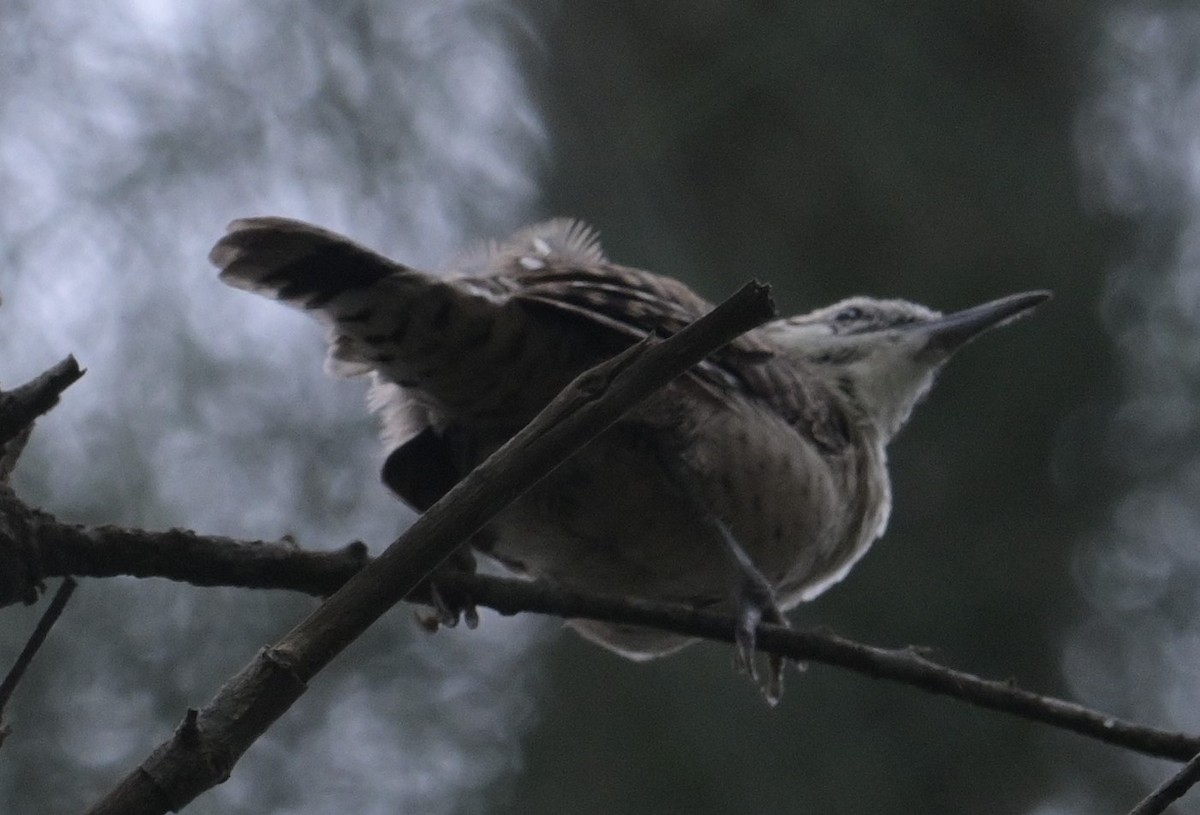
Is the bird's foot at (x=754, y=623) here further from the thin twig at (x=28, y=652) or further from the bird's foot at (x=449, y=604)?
the thin twig at (x=28, y=652)

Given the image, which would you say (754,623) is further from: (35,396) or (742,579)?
(35,396)

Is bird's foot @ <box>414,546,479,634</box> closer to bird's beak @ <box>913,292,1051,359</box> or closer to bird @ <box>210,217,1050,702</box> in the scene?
bird @ <box>210,217,1050,702</box>

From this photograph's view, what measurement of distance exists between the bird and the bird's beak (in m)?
0.73

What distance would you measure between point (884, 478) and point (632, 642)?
0.95 m

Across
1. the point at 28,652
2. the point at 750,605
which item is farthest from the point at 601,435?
the point at 28,652

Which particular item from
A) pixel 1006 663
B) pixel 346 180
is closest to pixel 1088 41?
pixel 1006 663

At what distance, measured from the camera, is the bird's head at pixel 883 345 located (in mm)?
4371

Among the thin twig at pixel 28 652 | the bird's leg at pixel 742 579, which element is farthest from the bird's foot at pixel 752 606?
the thin twig at pixel 28 652

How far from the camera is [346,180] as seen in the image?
594 cm

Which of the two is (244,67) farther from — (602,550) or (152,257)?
(602,550)

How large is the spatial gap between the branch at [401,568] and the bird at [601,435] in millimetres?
977

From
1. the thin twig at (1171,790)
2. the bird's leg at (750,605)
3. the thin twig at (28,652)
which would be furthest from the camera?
the bird's leg at (750,605)

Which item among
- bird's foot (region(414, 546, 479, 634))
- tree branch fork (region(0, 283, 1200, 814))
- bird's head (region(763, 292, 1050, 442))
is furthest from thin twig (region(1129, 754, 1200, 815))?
bird's head (region(763, 292, 1050, 442))

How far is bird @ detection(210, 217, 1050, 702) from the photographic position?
9.39 ft
